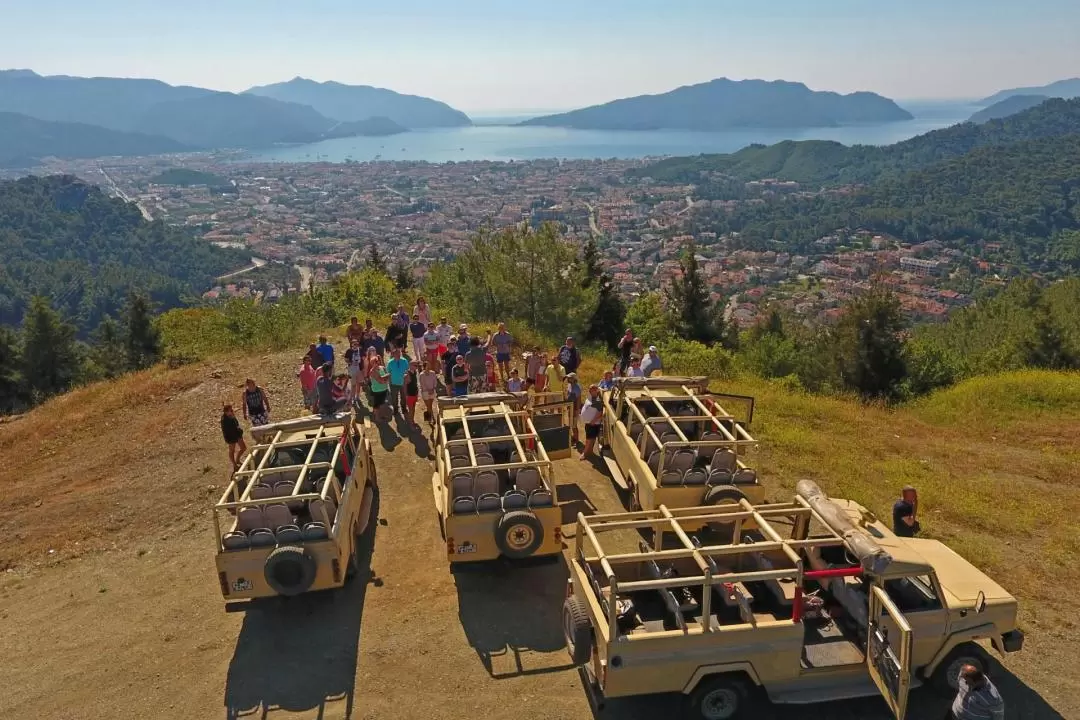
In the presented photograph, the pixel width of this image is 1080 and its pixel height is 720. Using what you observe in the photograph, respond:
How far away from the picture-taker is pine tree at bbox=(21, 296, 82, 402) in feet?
110

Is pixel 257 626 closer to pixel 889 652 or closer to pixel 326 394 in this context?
pixel 326 394

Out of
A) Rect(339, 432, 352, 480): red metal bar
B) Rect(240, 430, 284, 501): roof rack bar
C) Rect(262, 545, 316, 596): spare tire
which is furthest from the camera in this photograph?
Rect(339, 432, 352, 480): red metal bar

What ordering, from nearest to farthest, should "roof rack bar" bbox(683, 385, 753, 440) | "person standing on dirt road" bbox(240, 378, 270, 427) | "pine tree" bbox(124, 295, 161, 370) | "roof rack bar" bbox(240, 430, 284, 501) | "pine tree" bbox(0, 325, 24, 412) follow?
"roof rack bar" bbox(240, 430, 284, 501) < "roof rack bar" bbox(683, 385, 753, 440) < "person standing on dirt road" bbox(240, 378, 270, 427) < "pine tree" bbox(0, 325, 24, 412) < "pine tree" bbox(124, 295, 161, 370)

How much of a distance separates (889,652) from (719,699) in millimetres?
1762

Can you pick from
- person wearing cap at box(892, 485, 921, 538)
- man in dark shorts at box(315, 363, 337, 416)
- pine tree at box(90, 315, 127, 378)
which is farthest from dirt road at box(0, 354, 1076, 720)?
pine tree at box(90, 315, 127, 378)

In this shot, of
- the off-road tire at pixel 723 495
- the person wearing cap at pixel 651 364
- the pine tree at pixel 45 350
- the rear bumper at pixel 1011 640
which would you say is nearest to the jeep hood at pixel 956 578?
the rear bumper at pixel 1011 640

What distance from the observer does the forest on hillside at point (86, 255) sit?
90188 millimetres

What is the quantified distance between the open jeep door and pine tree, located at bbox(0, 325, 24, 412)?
1532 inches

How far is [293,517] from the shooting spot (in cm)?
879

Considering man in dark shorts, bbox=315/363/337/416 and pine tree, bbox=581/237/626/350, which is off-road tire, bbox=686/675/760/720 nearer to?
man in dark shorts, bbox=315/363/337/416

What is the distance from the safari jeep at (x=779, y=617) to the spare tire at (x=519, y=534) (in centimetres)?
Result: 97

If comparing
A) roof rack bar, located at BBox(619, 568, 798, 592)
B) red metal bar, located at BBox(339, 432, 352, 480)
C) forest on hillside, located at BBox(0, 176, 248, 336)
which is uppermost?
roof rack bar, located at BBox(619, 568, 798, 592)

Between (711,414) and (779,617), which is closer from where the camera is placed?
(779,617)

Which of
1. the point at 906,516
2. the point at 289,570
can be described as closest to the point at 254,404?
the point at 289,570
